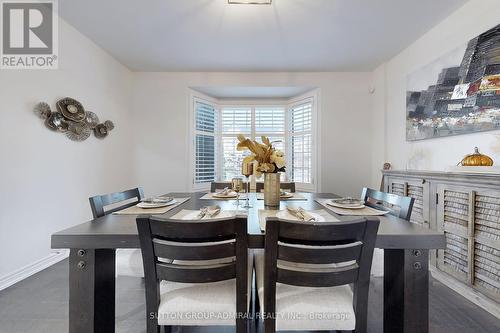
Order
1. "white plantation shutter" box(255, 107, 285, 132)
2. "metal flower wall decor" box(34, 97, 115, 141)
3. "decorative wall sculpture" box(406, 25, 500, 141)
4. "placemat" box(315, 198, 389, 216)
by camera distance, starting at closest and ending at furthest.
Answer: "placemat" box(315, 198, 389, 216) < "decorative wall sculpture" box(406, 25, 500, 141) < "metal flower wall decor" box(34, 97, 115, 141) < "white plantation shutter" box(255, 107, 285, 132)

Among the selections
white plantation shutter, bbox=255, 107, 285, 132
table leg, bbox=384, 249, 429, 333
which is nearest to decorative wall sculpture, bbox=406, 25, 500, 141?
table leg, bbox=384, 249, 429, 333

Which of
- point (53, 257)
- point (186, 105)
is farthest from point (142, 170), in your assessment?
point (53, 257)

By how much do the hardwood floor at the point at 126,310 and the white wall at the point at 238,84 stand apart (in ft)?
6.54

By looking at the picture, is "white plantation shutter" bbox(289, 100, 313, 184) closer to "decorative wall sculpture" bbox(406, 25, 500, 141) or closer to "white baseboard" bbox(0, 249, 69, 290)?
"decorative wall sculpture" bbox(406, 25, 500, 141)

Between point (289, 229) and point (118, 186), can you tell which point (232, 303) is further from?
point (118, 186)

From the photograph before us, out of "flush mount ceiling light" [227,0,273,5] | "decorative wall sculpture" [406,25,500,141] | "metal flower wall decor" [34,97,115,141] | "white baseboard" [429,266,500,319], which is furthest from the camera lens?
"metal flower wall decor" [34,97,115,141]

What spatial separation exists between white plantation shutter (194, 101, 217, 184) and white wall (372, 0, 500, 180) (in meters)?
2.74

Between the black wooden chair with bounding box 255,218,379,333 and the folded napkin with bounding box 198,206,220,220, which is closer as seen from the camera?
the black wooden chair with bounding box 255,218,379,333

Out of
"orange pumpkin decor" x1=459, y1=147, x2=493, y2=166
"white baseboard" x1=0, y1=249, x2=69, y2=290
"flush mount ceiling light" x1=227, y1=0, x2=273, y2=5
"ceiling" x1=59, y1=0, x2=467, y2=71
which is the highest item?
"ceiling" x1=59, y1=0, x2=467, y2=71

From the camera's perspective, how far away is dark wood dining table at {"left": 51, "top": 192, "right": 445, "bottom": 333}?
1042 mm

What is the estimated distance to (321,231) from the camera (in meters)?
0.91

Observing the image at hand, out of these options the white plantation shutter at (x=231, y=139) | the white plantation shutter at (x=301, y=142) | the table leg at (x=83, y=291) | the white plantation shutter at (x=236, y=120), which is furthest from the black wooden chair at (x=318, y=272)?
the white plantation shutter at (x=236, y=120)

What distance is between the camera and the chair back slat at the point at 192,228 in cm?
93

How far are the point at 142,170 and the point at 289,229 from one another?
367 centimetres
